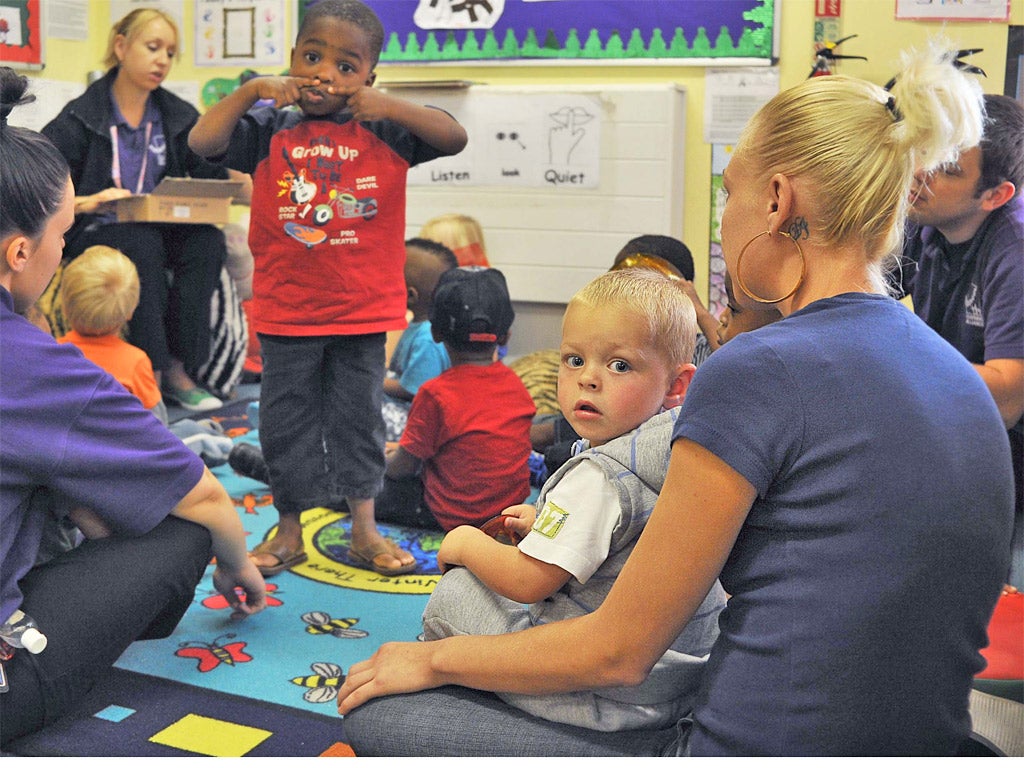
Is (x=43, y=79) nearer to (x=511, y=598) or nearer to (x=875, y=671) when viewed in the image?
(x=511, y=598)

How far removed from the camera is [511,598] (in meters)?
1.02

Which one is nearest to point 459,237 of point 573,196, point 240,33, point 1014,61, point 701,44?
point 573,196

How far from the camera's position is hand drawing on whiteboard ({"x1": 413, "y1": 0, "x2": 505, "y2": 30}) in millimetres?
3921

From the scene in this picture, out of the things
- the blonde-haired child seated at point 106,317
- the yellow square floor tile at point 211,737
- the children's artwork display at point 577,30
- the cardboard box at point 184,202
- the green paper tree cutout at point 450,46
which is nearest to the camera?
the yellow square floor tile at point 211,737

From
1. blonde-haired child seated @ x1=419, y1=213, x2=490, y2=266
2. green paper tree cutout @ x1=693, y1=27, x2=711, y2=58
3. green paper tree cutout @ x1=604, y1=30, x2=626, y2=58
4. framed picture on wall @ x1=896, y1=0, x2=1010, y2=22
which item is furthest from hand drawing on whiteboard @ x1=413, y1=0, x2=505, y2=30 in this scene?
framed picture on wall @ x1=896, y1=0, x2=1010, y2=22

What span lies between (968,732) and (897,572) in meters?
0.21

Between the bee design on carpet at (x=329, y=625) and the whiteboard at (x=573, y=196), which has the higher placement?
the whiteboard at (x=573, y=196)

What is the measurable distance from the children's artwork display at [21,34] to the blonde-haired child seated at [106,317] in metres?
1.59

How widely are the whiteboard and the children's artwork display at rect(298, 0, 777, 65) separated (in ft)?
0.47

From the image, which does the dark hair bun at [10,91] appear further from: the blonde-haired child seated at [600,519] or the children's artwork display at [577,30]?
the children's artwork display at [577,30]

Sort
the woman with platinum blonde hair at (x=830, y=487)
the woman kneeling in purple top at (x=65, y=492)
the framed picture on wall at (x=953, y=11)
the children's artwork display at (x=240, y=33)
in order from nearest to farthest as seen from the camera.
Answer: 1. the woman with platinum blonde hair at (x=830, y=487)
2. the woman kneeling in purple top at (x=65, y=492)
3. the framed picture on wall at (x=953, y=11)
4. the children's artwork display at (x=240, y=33)

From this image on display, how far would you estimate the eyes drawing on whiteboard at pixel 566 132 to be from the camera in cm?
380

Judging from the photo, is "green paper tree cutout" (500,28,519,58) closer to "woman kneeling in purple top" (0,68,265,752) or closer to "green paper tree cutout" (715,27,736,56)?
"green paper tree cutout" (715,27,736,56)

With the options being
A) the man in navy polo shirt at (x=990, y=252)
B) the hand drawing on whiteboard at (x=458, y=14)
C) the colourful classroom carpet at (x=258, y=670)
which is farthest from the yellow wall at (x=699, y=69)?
the colourful classroom carpet at (x=258, y=670)
